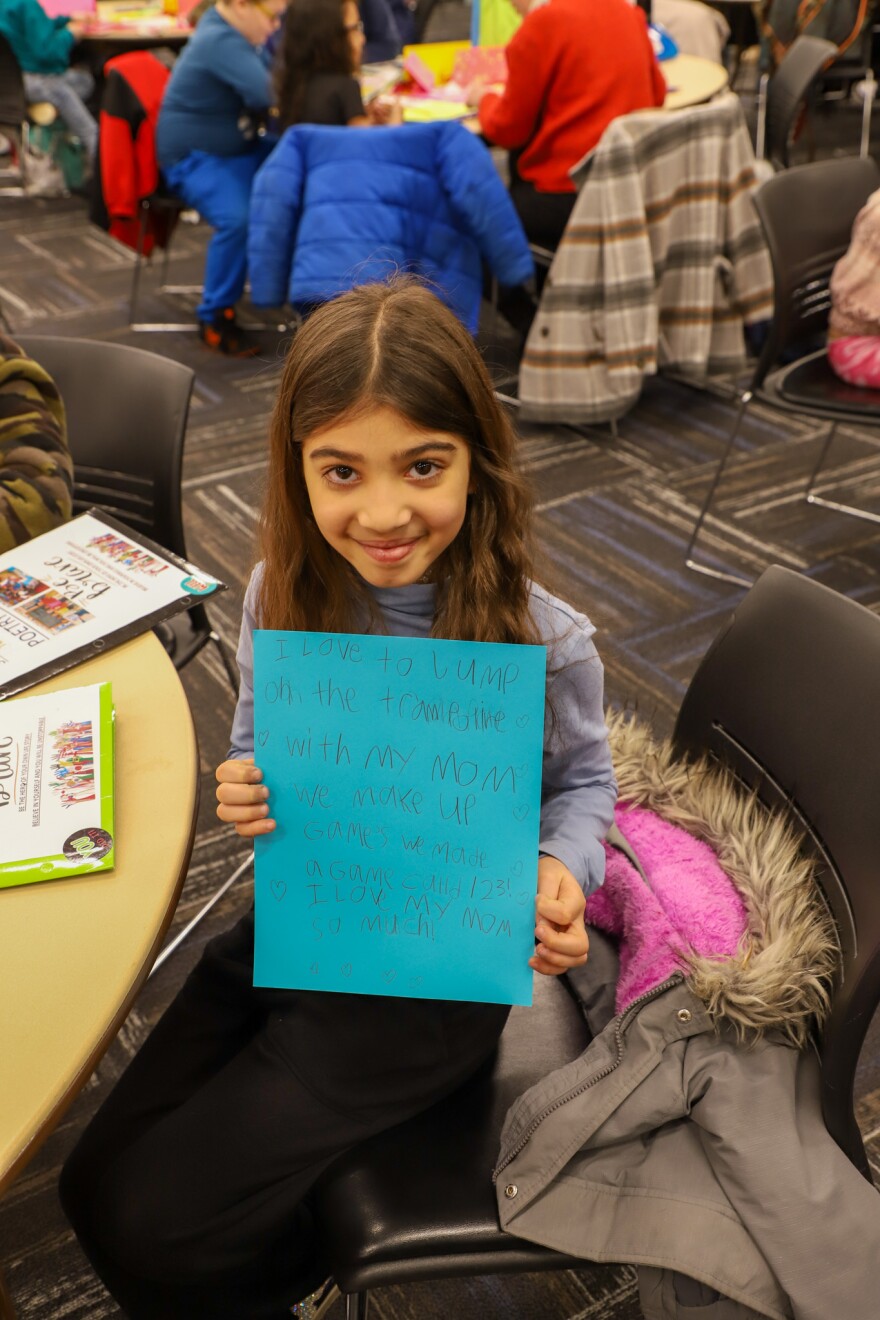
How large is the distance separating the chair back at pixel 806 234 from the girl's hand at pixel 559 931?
184 centimetres

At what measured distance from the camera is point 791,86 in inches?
152

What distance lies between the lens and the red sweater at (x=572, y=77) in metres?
3.23

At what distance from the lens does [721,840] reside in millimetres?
1207

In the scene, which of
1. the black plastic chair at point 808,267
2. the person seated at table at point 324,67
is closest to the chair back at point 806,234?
the black plastic chair at point 808,267

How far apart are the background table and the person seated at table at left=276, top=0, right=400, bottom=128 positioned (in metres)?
2.87

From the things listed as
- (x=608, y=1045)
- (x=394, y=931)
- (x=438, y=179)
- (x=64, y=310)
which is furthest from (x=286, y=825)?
(x=64, y=310)

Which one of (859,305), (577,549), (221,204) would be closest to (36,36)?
(221,204)

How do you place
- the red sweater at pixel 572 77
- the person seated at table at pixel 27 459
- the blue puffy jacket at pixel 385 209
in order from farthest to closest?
the red sweater at pixel 572 77 < the blue puffy jacket at pixel 385 209 < the person seated at table at pixel 27 459

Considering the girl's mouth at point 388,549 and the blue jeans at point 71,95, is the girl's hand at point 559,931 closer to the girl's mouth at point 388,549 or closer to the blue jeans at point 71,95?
the girl's mouth at point 388,549

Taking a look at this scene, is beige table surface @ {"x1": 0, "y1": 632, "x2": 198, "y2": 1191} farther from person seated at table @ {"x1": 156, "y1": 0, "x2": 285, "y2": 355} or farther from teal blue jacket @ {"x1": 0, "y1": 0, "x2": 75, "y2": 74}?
teal blue jacket @ {"x1": 0, "y1": 0, "x2": 75, "y2": 74}

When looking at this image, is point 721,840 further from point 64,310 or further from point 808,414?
point 64,310

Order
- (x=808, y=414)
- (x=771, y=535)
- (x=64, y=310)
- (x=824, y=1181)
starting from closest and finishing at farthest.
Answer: (x=824, y=1181) → (x=808, y=414) → (x=771, y=535) → (x=64, y=310)

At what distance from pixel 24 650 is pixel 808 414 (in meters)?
1.87

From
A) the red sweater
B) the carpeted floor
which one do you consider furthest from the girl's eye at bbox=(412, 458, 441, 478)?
the red sweater
